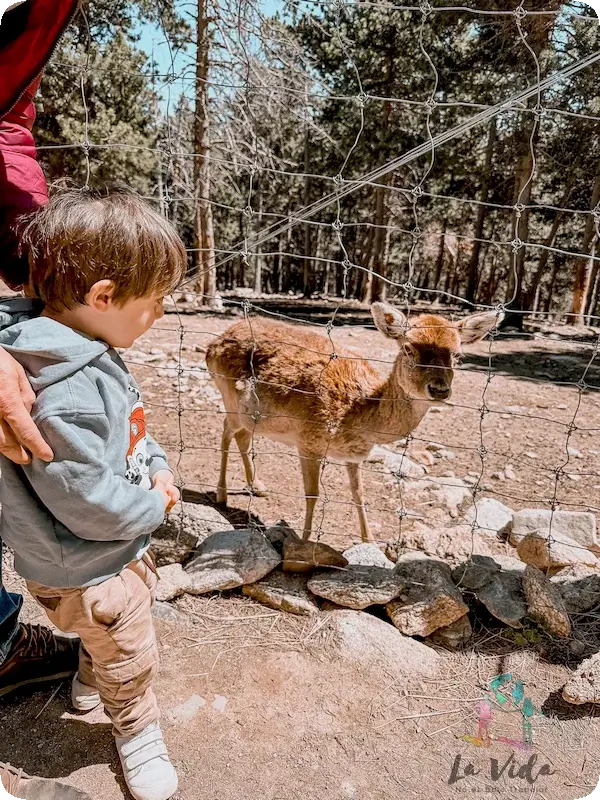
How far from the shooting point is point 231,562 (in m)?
3.38

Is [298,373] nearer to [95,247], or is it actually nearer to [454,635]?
[454,635]

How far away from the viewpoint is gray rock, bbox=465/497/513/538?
4.40m

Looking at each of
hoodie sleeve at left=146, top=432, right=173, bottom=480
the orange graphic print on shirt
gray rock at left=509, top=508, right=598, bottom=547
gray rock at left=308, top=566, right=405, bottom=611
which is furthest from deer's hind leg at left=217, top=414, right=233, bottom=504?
the orange graphic print on shirt

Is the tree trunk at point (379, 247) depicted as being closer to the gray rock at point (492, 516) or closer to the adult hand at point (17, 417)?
the gray rock at point (492, 516)

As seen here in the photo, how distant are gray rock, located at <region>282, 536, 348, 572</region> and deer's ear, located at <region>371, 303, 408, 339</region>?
1.40m

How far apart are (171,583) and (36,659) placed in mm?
827

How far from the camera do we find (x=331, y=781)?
2.31m

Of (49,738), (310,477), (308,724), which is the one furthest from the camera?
(310,477)

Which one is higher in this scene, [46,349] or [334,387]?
[46,349]

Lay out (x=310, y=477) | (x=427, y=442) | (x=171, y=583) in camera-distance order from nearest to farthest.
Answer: (x=171, y=583)
(x=310, y=477)
(x=427, y=442)

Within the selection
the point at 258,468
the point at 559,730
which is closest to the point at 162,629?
the point at 559,730

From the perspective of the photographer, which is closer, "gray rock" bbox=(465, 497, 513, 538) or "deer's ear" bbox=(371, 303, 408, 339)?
"deer's ear" bbox=(371, 303, 408, 339)

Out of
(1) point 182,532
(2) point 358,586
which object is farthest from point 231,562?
(2) point 358,586

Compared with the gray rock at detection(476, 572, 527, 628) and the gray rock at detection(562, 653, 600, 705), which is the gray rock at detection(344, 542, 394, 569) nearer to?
the gray rock at detection(476, 572, 527, 628)
